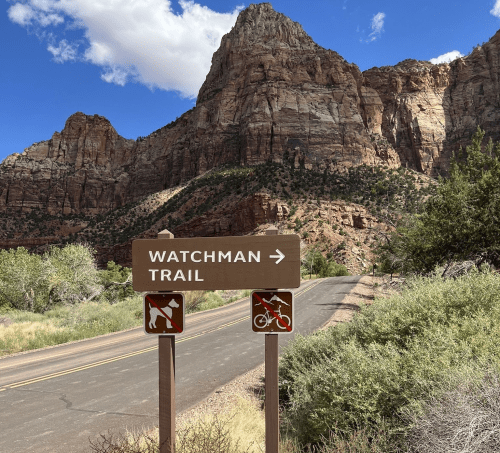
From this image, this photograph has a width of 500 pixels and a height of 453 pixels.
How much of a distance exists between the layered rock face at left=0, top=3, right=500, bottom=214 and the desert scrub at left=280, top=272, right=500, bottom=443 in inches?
3299

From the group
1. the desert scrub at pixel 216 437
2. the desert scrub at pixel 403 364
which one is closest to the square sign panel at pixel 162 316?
the desert scrub at pixel 216 437

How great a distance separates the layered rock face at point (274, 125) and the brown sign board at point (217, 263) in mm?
85960

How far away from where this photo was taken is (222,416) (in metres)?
6.05

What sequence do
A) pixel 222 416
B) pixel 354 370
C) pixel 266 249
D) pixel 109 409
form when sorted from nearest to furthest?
1. pixel 266 249
2. pixel 354 370
3. pixel 222 416
4. pixel 109 409

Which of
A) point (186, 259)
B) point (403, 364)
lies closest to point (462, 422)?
point (403, 364)

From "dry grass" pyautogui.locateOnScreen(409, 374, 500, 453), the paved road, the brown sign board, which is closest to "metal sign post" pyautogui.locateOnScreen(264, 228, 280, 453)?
the brown sign board

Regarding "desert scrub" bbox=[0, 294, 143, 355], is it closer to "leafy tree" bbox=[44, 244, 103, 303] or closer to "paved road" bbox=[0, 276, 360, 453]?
"paved road" bbox=[0, 276, 360, 453]

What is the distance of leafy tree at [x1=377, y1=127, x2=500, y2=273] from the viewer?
12.9m

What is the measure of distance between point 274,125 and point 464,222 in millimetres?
87289

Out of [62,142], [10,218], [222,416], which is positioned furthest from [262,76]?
[222,416]

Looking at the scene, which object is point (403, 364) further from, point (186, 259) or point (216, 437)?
point (186, 259)

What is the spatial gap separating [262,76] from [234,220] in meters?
53.8

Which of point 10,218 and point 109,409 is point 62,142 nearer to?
point 10,218

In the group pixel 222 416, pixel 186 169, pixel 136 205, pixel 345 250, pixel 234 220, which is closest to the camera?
pixel 222 416
